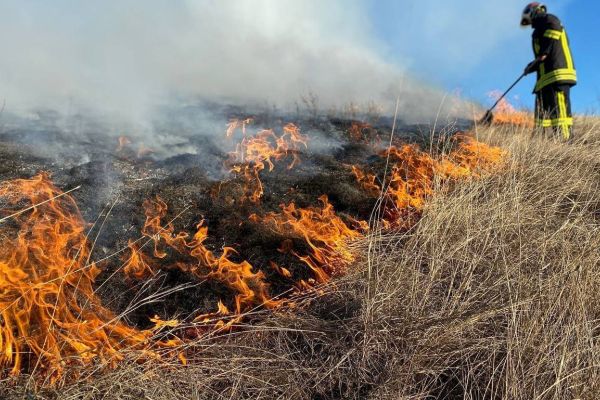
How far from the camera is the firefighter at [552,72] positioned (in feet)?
20.3

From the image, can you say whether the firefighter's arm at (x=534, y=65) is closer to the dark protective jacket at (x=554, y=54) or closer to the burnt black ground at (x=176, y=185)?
the dark protective jacket at (x=554, y=54)

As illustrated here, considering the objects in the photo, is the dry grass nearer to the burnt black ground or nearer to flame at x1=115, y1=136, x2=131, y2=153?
the burnt black ground

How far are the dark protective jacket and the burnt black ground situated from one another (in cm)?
255

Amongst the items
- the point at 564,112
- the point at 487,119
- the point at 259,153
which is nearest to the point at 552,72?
the point at 564,112

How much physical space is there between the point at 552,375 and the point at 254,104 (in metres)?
6.15

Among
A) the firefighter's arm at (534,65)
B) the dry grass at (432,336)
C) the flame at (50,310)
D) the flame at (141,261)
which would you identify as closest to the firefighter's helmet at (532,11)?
the firefighter's arm at (534,65)

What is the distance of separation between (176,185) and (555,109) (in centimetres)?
547

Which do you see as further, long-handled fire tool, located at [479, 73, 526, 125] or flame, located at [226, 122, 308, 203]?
long-handled fire tool, located at [479, 73, 526, 125]

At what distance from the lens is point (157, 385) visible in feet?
6.50

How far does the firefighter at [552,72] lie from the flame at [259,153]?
361cm

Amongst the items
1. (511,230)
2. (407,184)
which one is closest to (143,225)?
(407,184)

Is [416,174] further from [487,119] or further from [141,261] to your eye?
[487,119]

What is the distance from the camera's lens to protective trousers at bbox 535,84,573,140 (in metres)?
6.07

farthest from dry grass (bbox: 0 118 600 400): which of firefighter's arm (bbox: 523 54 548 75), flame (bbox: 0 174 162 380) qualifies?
firefighter's arm (bbox: 523 54 548 75)
